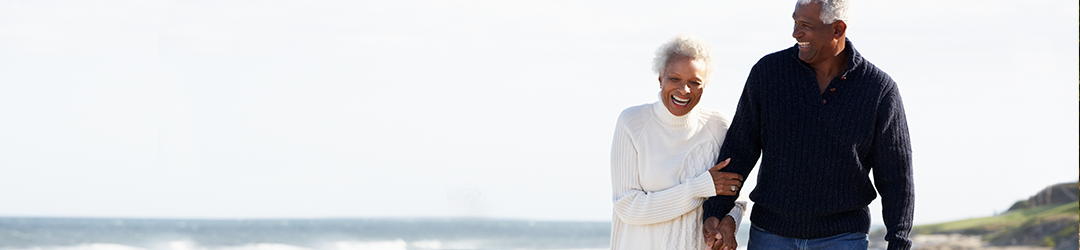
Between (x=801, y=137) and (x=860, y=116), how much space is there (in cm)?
16

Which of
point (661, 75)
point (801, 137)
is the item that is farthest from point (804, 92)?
point (661, 75)

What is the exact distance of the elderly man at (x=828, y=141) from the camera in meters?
2.40

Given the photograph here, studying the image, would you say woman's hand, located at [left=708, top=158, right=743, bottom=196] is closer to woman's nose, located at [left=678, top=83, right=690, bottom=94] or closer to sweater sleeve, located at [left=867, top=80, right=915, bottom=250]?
woman's nose, located at [left=678, top=83, right=690, bottom=94]

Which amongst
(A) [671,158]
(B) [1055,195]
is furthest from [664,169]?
(B) [1055,195]

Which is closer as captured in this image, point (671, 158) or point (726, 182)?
point (726, 182)

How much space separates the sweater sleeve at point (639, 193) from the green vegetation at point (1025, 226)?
11.8m

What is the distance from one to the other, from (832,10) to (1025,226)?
13409 mm

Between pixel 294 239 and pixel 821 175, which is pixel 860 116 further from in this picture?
pixel 294 239

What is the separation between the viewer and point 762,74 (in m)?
2.55

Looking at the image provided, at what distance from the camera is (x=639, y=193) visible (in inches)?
109

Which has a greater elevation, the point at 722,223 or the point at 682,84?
the point at 682,84

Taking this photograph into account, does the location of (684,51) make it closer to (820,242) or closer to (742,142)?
(742,142)

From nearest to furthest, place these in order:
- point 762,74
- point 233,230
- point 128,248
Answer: point 762,74
point 128,248
point 233,230

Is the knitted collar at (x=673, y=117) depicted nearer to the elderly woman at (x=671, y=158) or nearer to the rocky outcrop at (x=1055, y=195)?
the elderly woman at (x=671, y=158)
